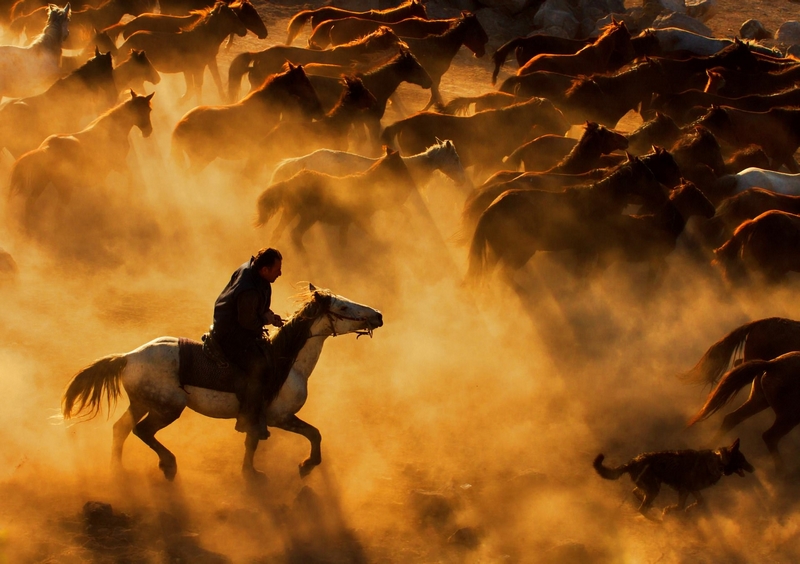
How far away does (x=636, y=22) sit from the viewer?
77.4ft

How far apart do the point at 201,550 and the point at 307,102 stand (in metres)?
8.66

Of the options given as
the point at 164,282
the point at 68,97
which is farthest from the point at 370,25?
the point at 164,282

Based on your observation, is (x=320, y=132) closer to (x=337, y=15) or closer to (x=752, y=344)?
(x=337, y=15)

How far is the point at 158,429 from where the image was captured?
23.8 feet

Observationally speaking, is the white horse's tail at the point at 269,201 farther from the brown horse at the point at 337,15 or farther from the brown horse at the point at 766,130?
the brown horse at the point at 337,15

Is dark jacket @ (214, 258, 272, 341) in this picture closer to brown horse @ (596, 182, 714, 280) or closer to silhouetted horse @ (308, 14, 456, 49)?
brown horse @ (596, 182, 714, 280)

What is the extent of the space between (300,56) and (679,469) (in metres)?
11.5

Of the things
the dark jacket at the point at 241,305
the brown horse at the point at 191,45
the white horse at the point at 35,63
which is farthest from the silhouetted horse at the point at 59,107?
the dark jacket at the point at 241,305

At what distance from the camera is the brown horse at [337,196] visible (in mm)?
11250

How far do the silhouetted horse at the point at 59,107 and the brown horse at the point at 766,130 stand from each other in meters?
10.1

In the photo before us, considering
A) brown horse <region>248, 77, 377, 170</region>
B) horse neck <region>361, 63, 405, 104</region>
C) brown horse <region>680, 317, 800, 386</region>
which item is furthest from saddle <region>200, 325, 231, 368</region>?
horse neck <region>361, 63, 405, 104</region>

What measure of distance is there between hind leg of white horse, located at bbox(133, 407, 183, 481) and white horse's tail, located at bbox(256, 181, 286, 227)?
4.42 meters

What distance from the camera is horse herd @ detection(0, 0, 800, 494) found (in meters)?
11.0

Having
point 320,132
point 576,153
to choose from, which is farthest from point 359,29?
point 576,153
